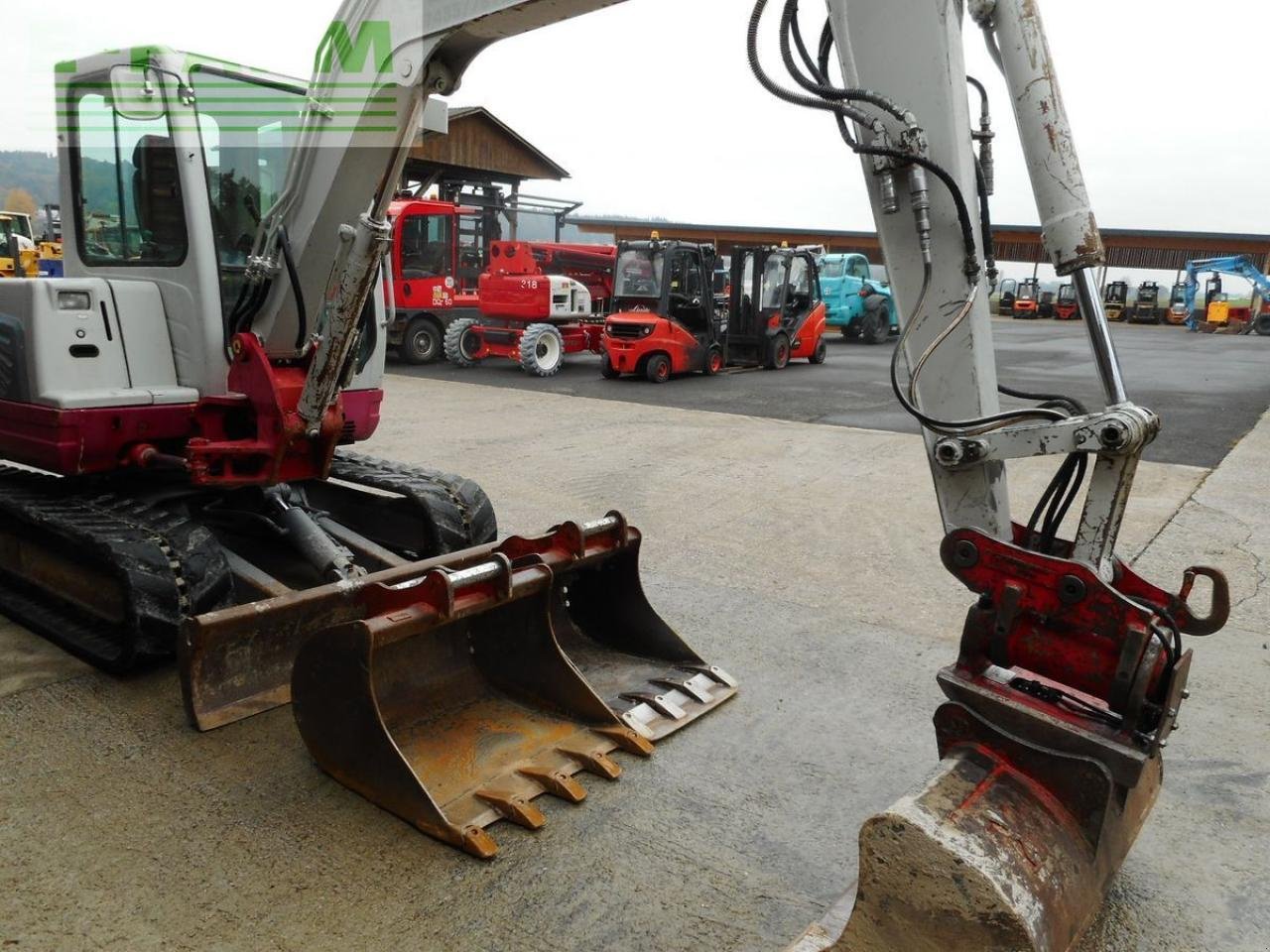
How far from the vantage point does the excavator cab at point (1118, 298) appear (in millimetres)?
36844

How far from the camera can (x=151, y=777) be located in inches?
126

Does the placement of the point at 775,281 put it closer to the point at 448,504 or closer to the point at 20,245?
the point at 448,504

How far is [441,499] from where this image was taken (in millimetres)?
4898

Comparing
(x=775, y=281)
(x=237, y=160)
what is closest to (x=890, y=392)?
(x=775, y=281)

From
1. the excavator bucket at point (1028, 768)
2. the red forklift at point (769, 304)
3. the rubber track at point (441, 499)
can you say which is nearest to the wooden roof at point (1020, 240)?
the red forklift at point (769, 304)

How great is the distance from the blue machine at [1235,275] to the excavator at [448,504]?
31997 mm

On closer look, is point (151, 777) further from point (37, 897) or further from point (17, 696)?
point (17, 696)

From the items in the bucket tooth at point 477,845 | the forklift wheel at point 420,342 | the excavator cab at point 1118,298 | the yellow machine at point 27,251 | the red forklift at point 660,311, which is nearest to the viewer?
the bucket tooth at point 477,845

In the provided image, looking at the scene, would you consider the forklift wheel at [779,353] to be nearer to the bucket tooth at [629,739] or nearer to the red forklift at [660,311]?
the red forklift at [660,311]

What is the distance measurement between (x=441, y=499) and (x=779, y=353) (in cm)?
1352

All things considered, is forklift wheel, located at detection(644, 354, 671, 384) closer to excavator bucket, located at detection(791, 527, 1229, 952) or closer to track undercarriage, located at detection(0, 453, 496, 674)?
track undercarriage, located at detection(0, 453, 496, 674)

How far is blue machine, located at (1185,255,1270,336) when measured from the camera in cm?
2973

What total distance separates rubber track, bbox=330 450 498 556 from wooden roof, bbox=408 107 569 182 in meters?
18.3

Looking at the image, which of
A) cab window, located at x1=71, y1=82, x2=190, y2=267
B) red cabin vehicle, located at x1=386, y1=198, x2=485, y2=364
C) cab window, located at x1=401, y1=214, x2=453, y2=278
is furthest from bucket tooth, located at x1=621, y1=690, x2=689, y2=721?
cab window, located at x1=401, y1=214, x2=453, y2=278
